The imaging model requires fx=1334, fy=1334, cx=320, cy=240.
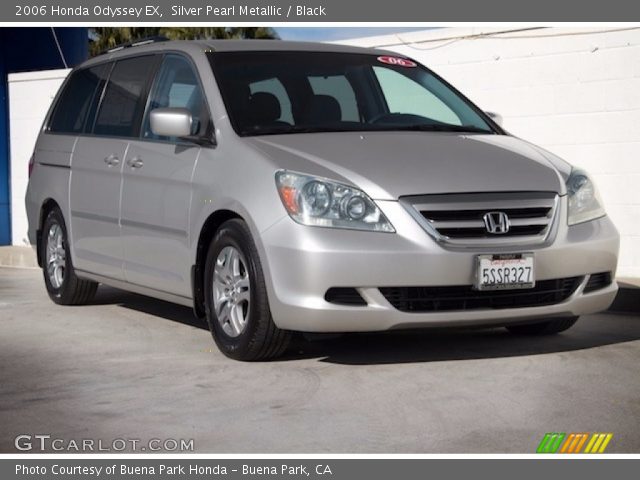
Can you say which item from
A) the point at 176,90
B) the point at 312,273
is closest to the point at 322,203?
the point at 312,273

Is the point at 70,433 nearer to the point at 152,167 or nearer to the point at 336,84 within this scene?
the point at 152,167

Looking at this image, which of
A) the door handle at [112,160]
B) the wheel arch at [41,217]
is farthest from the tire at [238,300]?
the wheel arch at [41,217]

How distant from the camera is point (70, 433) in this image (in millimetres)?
5598

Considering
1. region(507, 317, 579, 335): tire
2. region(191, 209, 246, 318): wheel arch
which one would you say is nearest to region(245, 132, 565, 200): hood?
region(191, 209, 246, 318): wheel arch

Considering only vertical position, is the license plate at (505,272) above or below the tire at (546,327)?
above

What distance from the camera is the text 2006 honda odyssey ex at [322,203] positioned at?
6680 mm

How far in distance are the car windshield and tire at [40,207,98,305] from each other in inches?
89.6

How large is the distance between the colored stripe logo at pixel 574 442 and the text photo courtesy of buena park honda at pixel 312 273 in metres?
0.02

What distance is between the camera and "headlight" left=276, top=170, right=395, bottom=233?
6.65 metres

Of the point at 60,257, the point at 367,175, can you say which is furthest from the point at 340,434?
the point at 60,257

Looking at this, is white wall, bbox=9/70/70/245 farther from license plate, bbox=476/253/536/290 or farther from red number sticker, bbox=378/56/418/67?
license plate, bbox=476/253/536/290

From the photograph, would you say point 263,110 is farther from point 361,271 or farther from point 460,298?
point 460,298

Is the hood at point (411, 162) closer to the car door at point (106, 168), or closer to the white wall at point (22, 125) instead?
the car door at point (106, 168)

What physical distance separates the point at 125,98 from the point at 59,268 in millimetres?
1592
